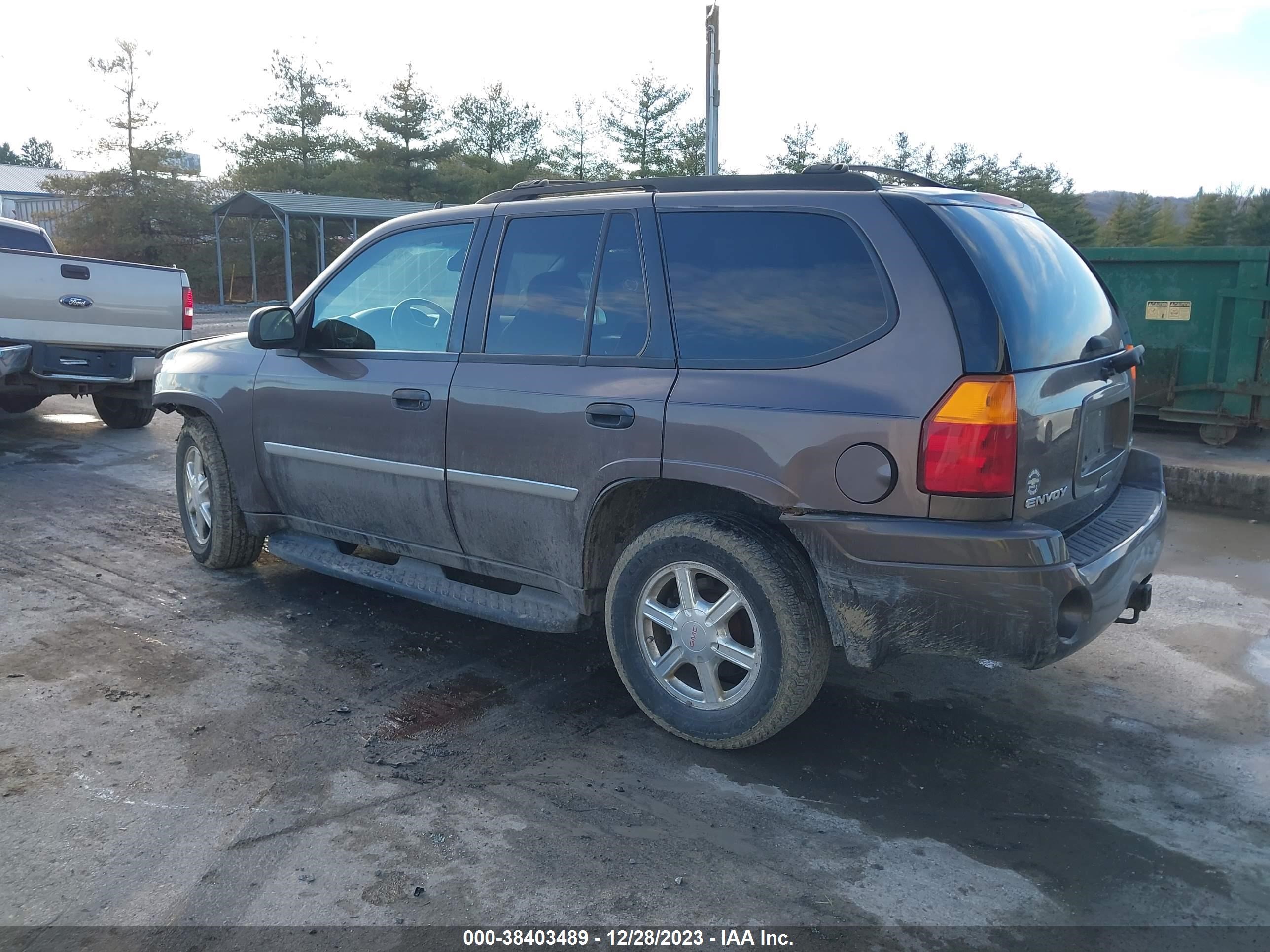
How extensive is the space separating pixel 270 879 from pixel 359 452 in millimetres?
A: 2123

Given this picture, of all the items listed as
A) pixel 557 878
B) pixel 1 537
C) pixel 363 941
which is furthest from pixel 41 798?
pixel 1 537

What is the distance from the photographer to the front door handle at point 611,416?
3617 millimetres

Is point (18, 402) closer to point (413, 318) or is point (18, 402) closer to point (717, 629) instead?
point (413, 318)

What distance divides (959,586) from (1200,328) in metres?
7.97

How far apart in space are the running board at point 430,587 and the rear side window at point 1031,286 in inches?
74.3

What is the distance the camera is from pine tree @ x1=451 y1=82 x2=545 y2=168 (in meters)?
44.3

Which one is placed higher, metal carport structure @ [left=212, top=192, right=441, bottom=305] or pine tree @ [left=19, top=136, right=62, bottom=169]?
pine tree @ [left=19, top=136, right=62, bottom=169]

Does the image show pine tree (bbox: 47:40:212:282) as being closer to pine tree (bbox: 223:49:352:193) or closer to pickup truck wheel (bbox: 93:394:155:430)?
pine tree (bbox: 223:49:352:193)

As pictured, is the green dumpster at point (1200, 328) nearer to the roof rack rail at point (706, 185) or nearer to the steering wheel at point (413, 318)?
the roof rack rail at point (706, 185)

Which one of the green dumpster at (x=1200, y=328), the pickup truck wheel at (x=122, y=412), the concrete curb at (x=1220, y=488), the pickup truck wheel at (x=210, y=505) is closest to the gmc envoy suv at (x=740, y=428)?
the pickup truck wheel at (x=210, y=505)

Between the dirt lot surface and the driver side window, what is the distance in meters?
1.35

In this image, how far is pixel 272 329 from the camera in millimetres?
4785

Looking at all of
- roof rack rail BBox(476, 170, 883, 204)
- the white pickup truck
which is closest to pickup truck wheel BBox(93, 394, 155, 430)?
the white pickup truck

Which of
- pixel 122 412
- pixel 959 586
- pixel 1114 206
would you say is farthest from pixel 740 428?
pixel 1114 206
